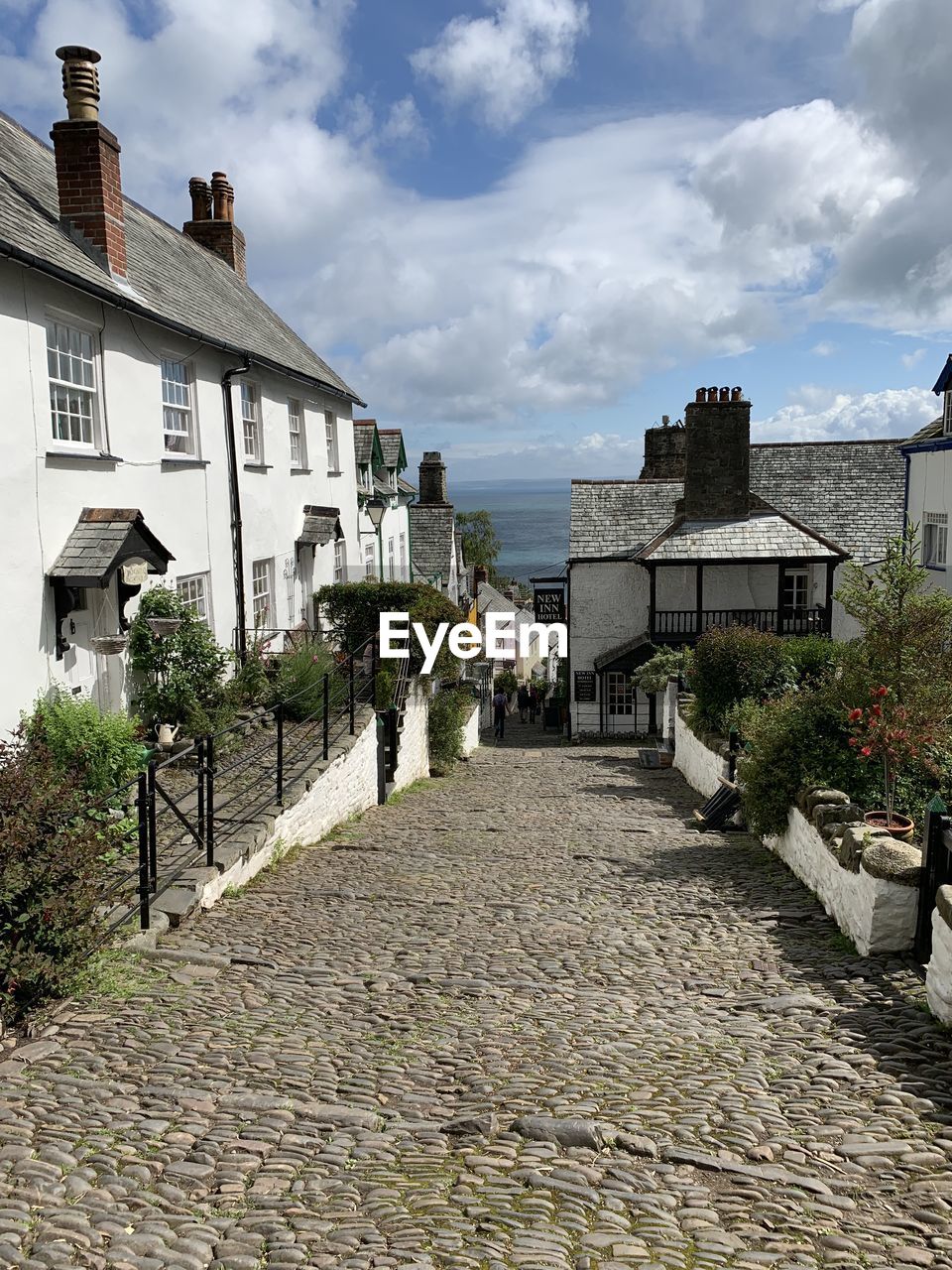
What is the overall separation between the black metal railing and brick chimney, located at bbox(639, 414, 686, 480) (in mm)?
23178

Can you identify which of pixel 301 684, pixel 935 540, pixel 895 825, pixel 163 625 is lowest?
pixel 895 825

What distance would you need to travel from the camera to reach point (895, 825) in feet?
27.5

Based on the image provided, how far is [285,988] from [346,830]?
6.11m

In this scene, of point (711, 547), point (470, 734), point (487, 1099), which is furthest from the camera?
point (711, 547)

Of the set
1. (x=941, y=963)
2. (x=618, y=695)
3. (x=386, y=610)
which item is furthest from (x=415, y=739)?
(x=618, y=695)

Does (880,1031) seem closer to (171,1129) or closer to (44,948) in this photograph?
(171,1129)

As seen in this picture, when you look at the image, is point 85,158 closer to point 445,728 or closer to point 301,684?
point 301,684

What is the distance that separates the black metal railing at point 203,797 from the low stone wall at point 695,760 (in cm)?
585

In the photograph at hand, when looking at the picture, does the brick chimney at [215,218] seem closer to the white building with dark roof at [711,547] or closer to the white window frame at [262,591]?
the white window frame at [262,591]

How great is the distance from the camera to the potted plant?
8453 millimetres

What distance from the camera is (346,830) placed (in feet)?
41.3

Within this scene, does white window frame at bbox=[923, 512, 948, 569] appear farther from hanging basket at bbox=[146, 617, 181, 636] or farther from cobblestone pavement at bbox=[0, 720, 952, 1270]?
hanging basket at bbox=[146, 617, 181, 636]

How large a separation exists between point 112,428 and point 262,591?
6364 millimetres

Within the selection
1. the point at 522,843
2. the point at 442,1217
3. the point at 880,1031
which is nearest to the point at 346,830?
the point at 522,843
